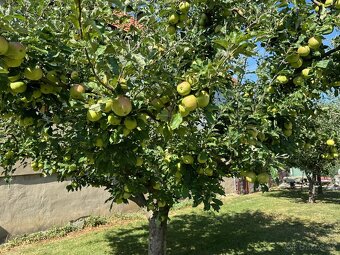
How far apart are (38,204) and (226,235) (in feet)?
16.6

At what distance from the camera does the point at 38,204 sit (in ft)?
29.0

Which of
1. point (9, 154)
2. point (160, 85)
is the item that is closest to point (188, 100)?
point (160, 85)

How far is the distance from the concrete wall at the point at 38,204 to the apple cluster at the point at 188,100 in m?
7.34

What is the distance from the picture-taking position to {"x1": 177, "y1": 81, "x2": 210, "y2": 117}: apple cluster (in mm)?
1771

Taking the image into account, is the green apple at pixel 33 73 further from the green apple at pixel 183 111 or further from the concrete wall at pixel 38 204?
the concrete wall at pixel 38 204

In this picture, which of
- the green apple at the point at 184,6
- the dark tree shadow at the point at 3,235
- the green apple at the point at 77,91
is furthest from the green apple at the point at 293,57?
the dark tree shadow at the point at 3,235

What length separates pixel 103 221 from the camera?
10016 millimetres

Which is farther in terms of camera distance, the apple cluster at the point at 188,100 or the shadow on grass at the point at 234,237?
the shadow on grass at the point at 234,237

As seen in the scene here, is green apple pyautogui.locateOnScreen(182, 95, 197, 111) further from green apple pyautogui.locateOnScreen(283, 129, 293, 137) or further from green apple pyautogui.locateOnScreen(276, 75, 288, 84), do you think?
green apple pyautogui.locateOnScreen(283, 129, 293, 137)

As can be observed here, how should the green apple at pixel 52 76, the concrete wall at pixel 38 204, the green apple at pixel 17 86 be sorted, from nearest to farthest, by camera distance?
1. the green apple at pixel 17 86
2. the green apple at pixel 52 76
3. the concrete wall at pixel 38 204

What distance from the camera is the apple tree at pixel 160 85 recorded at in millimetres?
1809

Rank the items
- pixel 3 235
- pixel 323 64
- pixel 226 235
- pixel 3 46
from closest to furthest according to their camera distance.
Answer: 1. pixel 3 46
2. pixel 323 64
3. pixel 3 235
4. pixel 226 235

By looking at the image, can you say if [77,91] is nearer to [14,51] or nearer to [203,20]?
[14,51]

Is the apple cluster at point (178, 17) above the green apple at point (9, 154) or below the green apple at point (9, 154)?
above
